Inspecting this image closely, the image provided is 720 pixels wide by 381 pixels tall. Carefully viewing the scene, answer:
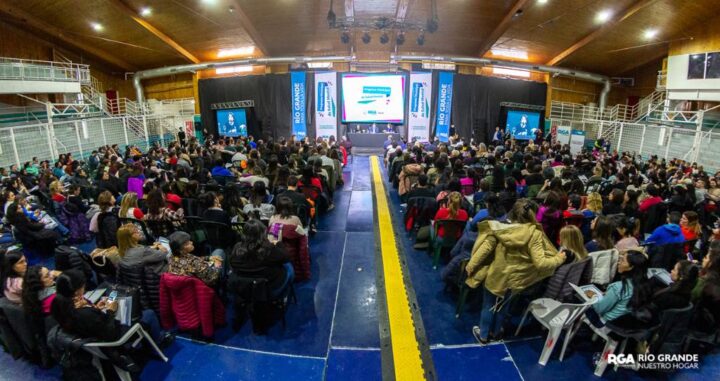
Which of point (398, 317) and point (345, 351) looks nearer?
point (345, 351)

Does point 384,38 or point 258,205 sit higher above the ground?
point 384,38

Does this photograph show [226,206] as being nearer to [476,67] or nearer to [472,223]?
[472,223]

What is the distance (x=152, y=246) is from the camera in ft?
11.5

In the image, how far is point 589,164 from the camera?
7941 mm

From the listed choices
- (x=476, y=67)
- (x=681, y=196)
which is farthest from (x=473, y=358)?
(x=476, y=67)

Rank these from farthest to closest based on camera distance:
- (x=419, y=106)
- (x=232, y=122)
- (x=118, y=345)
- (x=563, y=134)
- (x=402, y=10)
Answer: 1. (x=232, y=122)
2. (x=419, y=106)
3. (x=563, y=134)
4. (x=402, y=10)
5. (x=118, y=345)

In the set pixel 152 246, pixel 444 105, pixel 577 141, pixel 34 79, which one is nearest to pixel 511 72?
pixel 444 105

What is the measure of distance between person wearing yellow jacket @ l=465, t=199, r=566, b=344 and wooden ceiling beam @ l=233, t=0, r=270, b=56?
41.6ft

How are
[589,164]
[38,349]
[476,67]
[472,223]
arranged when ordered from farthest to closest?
[476,67] < [589,164] < [472,223] < [38,349]

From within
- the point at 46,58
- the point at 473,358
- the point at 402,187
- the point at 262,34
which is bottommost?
the point at 473,358

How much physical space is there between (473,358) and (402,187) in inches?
154

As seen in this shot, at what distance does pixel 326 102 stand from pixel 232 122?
4.93m

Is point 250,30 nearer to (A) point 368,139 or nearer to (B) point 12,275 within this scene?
(A) point 368,139

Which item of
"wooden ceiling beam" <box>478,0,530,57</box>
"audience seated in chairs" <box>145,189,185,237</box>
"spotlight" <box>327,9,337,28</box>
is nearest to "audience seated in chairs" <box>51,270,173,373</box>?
"audience seated in chairs" <box>145,189,185,237</box>
